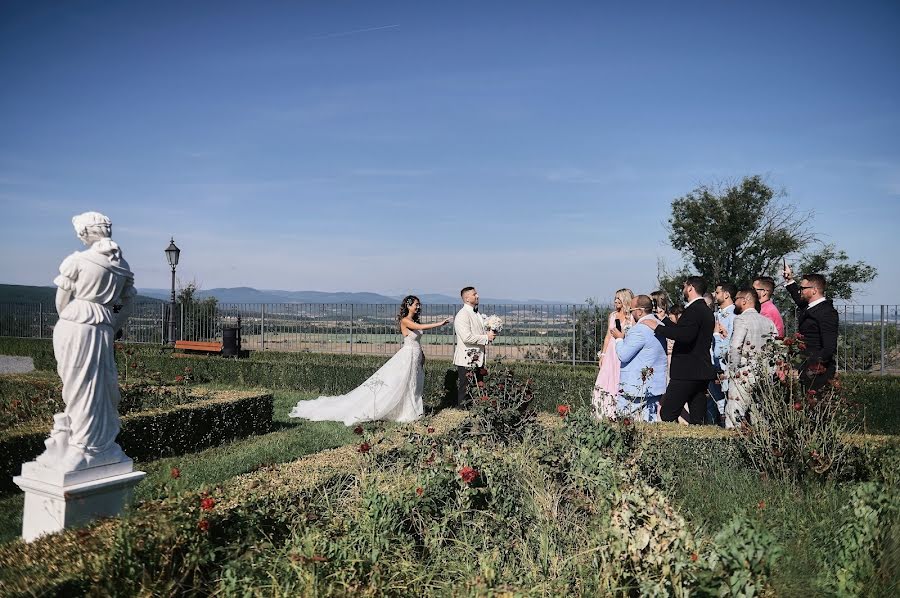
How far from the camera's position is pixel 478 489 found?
15.2 feet

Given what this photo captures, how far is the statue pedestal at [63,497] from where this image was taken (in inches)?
168

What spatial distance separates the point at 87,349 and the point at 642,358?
5.65 meters

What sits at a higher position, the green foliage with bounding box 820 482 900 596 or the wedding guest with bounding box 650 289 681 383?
the wedding guest with bounding box 650 289 681 383

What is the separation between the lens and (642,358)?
770cm

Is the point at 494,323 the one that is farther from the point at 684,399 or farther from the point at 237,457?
the point at 237,457

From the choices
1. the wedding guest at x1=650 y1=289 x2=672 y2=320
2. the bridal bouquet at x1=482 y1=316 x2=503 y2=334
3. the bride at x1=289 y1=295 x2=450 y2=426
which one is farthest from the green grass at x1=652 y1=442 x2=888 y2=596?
the bride at x1=289 y1=295 x2=450 y2=426

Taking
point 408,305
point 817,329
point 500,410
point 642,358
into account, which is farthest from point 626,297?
point 408,305

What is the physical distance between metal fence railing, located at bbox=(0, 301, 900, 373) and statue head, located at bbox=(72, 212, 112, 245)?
930 cm

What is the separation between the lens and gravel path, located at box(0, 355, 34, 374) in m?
16.9

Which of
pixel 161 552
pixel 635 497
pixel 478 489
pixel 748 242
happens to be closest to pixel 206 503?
pixel 161 552

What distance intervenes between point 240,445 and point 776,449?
5976 mm

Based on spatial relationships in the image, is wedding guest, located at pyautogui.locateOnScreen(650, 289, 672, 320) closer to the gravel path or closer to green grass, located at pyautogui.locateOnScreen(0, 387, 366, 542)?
green grass, located at pyautogui.locateOnScreen(0, 387, 366, 542)

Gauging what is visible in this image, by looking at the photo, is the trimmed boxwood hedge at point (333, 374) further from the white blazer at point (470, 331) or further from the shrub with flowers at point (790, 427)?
the shrub with flowers at point (790, 427)

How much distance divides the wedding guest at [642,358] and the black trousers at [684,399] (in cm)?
15
